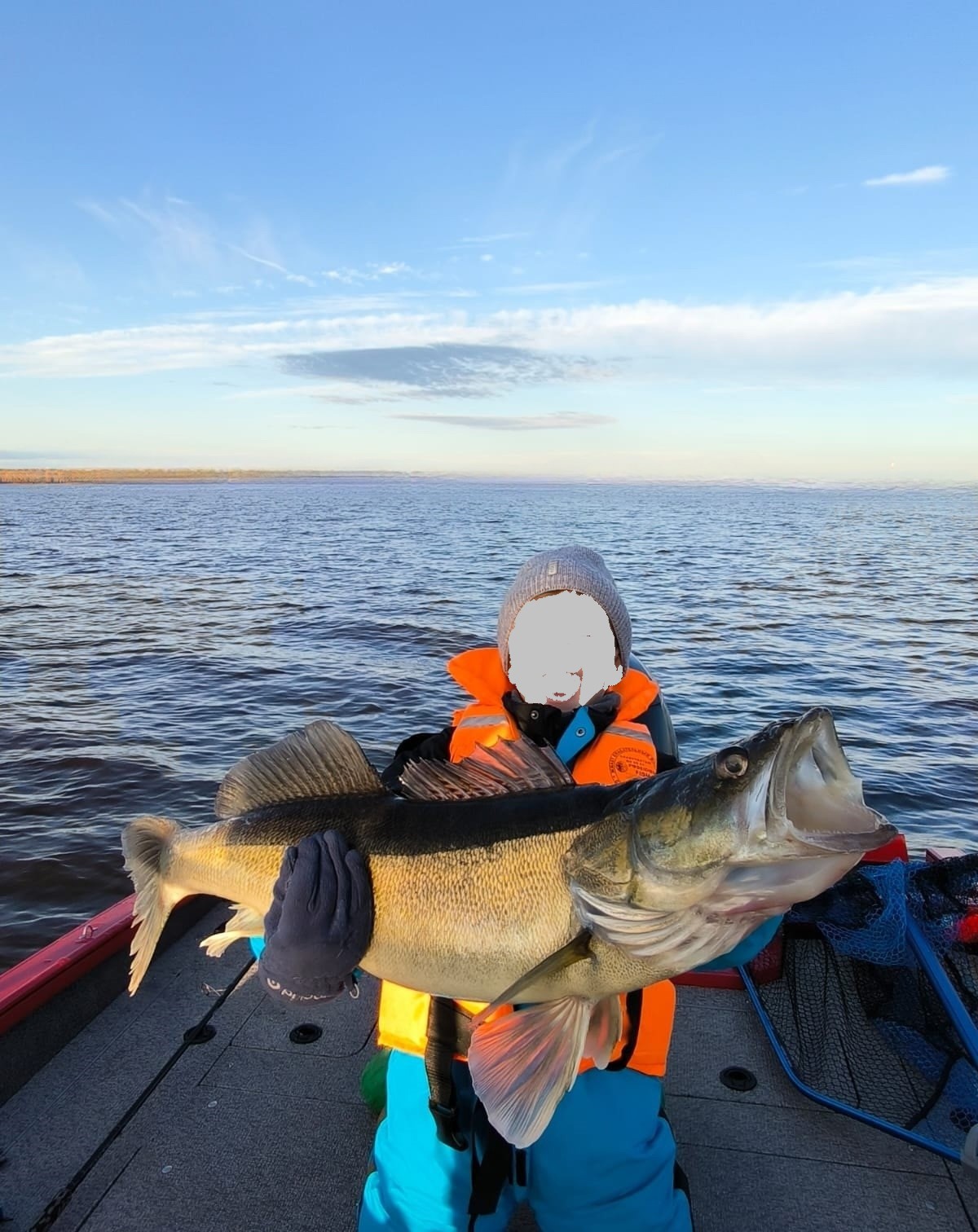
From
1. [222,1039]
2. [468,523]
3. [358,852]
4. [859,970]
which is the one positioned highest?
[358,852]

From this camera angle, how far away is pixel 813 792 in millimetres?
2029

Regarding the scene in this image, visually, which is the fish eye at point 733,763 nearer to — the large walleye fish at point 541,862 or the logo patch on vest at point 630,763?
the large walleye fish at point 541,862

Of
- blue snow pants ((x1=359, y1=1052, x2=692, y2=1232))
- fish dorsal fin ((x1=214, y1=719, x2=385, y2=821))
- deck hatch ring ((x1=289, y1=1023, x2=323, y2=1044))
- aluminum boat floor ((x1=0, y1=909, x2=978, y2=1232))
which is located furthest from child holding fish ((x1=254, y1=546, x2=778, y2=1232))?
deck hatch ring ((x1=289, y1=1023, x2=323, y2=1044))

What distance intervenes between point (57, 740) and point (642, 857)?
12.2 m

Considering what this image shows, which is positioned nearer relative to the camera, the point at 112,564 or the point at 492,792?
the point at 492,792

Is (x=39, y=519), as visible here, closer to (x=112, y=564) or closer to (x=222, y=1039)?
(x=112, y=564)

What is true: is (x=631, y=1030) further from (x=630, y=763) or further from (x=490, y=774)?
(x=490, y=774)

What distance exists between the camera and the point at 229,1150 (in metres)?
3.80

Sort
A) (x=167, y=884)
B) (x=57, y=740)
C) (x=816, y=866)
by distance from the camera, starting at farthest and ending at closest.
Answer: (x=57, y=740) → (x=167, y=884) → (x=816, y=866)

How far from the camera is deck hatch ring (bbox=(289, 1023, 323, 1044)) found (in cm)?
457

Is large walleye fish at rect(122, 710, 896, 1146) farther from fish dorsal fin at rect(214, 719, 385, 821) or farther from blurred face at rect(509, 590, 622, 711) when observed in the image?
blurred face at rect(509, 590, 622, 711)

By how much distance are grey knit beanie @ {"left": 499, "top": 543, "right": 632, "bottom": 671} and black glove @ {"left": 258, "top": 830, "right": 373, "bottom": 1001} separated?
142 centimetres

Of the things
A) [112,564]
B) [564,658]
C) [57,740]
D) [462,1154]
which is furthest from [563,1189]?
[112,564]

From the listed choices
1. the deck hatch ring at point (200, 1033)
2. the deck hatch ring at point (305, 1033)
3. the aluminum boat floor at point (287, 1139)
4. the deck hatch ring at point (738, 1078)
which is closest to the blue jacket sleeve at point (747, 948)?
the aluminum boat floor at point (287, 1139)
